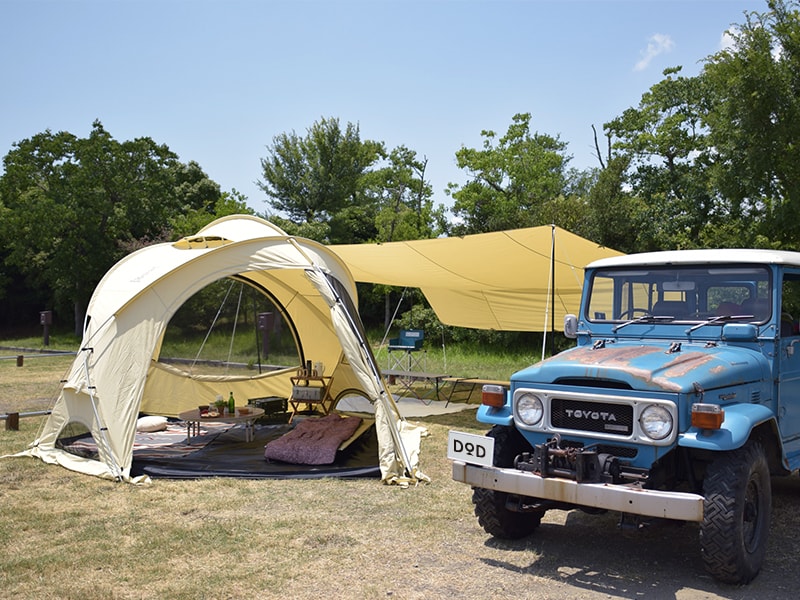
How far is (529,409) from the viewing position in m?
4.62

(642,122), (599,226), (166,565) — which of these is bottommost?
(166,565)

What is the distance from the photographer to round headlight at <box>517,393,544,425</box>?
458 centimetres

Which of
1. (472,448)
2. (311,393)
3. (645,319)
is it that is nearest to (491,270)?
(311,393)

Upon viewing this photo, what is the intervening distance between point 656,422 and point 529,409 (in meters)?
0.82

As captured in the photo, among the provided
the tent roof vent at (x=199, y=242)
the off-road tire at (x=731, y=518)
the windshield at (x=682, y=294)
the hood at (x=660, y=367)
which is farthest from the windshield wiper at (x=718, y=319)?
the tent roof vent at (x=199, y=242)

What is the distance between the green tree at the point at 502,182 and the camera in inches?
1074

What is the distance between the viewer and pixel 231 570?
457 centimetres

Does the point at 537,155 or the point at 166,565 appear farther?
the point at 537,155

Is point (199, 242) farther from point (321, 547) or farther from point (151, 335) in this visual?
point (321, 547)

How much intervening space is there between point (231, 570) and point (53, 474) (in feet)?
11.3

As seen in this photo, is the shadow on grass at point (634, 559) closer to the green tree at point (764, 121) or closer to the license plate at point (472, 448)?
the license plate at point (472, 448)

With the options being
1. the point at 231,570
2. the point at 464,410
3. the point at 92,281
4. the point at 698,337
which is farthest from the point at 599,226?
the point at 92,281

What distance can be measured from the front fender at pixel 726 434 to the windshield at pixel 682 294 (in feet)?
3.46

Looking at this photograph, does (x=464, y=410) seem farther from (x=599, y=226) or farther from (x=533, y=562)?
(x=599, y=226)
